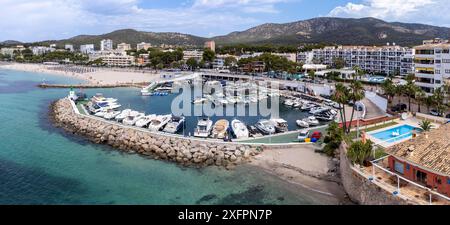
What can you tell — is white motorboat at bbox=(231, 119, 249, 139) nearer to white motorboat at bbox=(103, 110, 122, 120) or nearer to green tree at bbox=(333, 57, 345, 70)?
white motorboat at bbox=(103, 110, 122, 120)

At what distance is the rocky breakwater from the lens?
30.1m

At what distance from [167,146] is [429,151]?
20.3m

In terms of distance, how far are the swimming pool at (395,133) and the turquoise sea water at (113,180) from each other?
10.3 metres

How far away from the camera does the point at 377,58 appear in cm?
9000

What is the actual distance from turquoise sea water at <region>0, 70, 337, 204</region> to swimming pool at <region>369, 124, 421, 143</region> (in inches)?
405

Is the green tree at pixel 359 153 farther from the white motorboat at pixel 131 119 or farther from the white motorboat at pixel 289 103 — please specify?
the white motorboat at pixel 289 103

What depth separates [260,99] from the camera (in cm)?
6284

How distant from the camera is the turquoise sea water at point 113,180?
76.5 ft

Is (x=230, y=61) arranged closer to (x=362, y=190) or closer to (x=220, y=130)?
(x=220, y=130)

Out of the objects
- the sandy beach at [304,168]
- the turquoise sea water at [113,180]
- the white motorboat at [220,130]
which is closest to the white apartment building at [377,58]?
the white motorboat at [220,130]

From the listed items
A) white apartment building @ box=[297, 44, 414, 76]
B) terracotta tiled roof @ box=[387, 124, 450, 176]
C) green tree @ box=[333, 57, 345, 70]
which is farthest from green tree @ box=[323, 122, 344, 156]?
green tree @ box=[333, 57, 345, 70]

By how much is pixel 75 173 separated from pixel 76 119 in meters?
18.6

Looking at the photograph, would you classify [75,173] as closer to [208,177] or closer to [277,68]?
[208,177]
